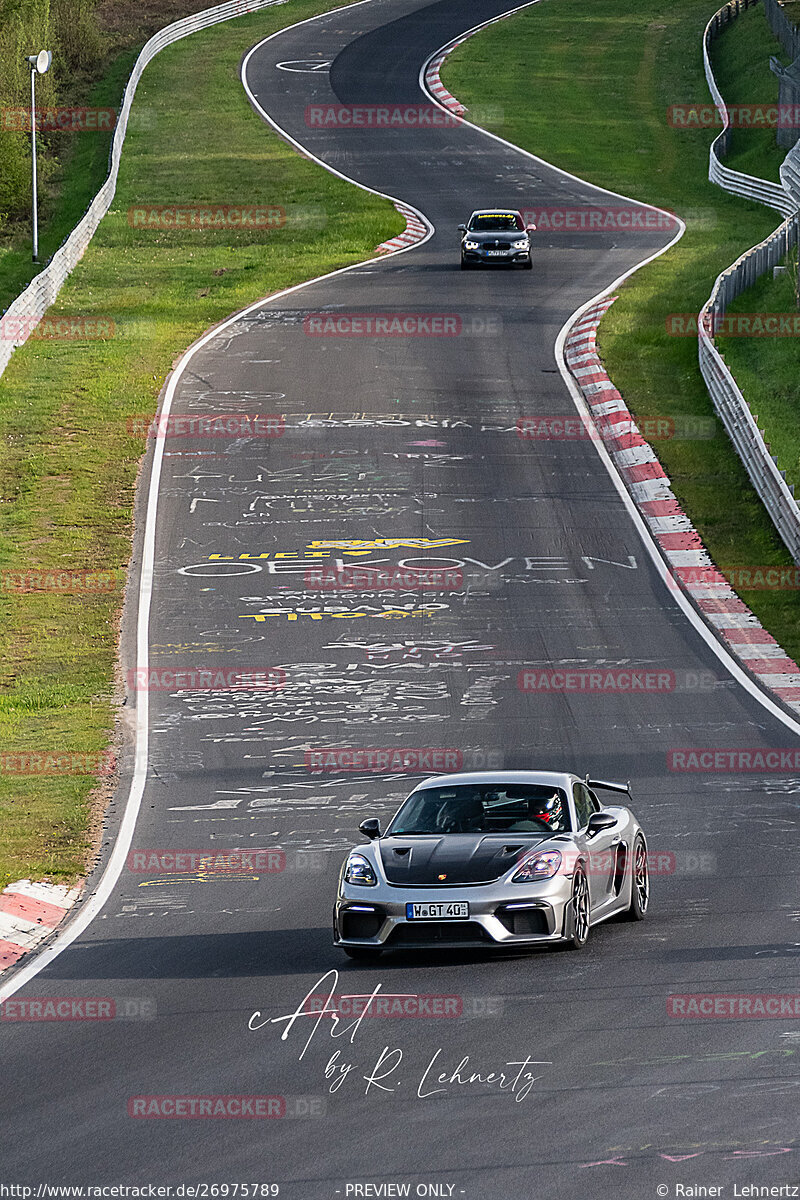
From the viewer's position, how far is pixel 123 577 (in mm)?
26469

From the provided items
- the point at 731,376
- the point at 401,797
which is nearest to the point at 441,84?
the point at 731,376

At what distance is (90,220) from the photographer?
54438 millimetres

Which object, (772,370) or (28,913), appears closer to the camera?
(28,913)

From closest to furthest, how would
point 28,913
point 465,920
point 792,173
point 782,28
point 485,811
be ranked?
point 465,920 < point 485,811 < point 28,913 < point 792,173 < point 782,28

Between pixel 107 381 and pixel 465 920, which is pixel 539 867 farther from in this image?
pixel 107 381

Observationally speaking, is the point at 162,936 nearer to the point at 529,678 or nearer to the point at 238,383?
the point at 529,678

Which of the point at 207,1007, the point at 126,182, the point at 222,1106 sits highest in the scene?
the point at 222,1106

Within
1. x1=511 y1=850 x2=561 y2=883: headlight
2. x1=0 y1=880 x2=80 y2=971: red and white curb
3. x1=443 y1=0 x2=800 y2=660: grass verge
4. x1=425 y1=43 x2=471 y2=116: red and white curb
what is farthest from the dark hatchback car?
x1=511 y1=850 x2=561 y2=883: headlight

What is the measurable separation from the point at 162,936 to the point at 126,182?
53.6m

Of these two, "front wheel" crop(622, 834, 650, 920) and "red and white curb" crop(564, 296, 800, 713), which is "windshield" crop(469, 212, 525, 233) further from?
"front wheel" crop(622, 834, 650, 920)

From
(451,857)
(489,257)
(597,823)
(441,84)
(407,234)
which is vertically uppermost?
(451,857)

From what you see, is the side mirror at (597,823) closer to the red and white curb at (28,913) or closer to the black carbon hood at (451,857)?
the black carbon hood at (451,857)

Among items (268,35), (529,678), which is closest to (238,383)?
(529,678)

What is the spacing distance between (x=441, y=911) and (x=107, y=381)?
28.5m
